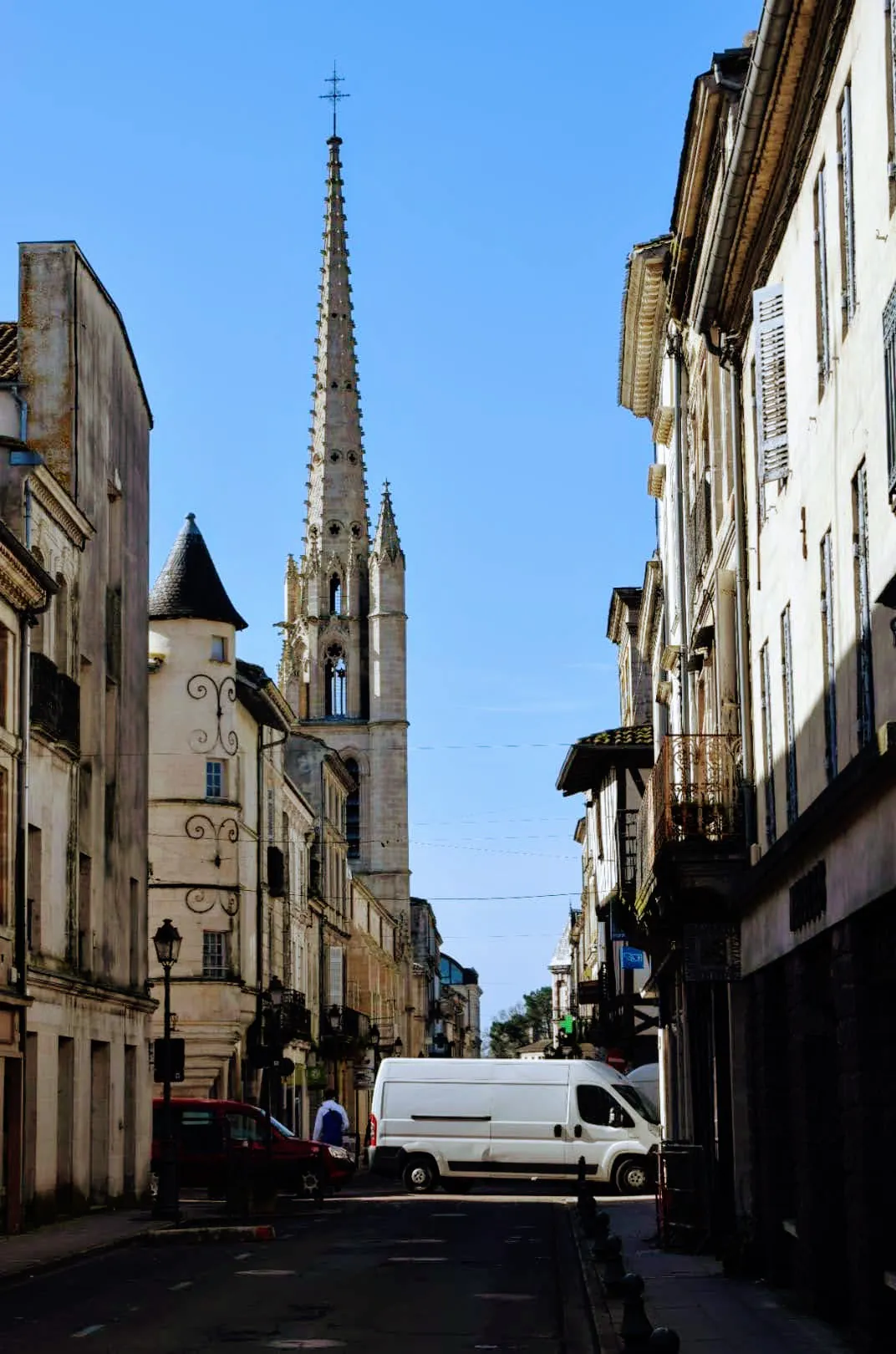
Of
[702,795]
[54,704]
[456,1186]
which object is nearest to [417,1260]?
[702,795]

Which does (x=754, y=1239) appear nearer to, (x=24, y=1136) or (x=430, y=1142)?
(x=24, y=1136)

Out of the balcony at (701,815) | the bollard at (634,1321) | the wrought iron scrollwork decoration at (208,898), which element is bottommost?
the bollard at (634,1321)

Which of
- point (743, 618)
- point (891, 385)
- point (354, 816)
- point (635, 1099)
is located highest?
point (354, 816)

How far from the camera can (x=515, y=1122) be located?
41.2m

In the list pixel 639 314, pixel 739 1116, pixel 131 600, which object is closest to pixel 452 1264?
pixel 739 1116

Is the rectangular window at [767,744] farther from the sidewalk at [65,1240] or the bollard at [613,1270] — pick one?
the sidewalk at [65,1240]

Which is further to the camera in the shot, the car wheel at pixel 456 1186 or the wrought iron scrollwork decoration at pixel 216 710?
the wrought iron scrollwork decoration at pixel 216 710

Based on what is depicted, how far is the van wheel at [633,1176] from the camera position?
40969 millimetres

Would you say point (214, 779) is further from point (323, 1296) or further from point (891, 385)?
point (891, 385)

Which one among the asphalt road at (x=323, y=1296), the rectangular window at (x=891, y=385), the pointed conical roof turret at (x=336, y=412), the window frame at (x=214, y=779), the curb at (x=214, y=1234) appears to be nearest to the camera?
the rectangular window at (x=891, y=385)

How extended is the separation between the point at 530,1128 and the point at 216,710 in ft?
58.5

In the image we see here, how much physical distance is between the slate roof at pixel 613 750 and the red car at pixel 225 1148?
34.0 ft

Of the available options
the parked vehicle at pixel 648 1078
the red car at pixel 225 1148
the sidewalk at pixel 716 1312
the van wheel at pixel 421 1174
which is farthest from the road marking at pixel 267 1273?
the parked vehicle at pixel 648 1078

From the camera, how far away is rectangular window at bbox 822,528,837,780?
16.0 metres
